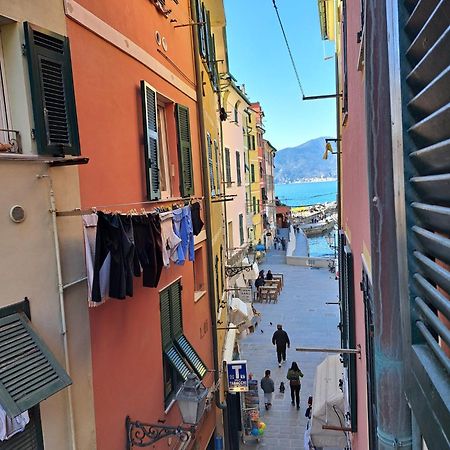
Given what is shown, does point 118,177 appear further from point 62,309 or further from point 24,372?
point 24,372

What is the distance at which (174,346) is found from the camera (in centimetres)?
849

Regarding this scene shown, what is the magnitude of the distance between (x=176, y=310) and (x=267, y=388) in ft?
22.8

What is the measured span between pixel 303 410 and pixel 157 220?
10.8m

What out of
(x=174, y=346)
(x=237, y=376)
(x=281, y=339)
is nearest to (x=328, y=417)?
(x=237, y=376)

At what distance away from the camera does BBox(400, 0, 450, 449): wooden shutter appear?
122cm

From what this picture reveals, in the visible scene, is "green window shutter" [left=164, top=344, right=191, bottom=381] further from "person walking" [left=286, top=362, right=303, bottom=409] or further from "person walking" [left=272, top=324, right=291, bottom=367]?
"person walking" [left=272, top=324, right=291, bottom=367]

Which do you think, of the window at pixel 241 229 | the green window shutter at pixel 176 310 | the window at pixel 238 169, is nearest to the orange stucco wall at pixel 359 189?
the green window shutter at pixel 176 310

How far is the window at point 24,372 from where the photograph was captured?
384cm

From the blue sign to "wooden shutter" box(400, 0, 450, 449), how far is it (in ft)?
33.7

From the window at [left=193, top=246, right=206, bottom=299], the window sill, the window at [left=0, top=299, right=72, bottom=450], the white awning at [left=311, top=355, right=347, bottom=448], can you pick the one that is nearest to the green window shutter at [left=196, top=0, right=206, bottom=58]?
the window at [left=193, top=246, right=206, bottom=299]

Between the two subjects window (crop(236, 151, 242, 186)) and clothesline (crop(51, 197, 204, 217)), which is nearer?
clothesline (crop(51, 197, 204, 217))

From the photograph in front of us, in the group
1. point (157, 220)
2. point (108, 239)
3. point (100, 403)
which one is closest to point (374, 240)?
point (108, 239)

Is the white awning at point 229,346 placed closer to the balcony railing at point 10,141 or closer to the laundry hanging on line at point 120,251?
the laundry hanging on line at point 120,251

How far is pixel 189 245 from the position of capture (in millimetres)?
7730
